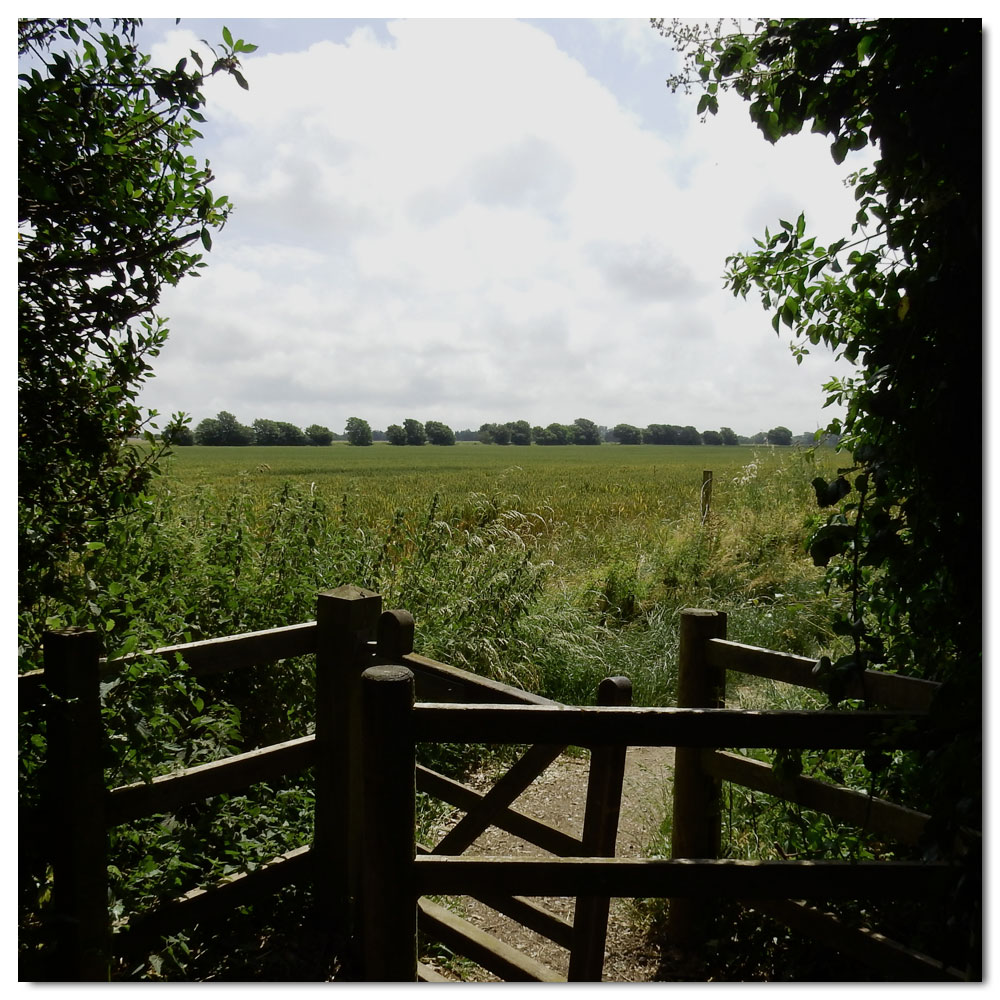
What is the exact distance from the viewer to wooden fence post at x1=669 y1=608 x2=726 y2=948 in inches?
114

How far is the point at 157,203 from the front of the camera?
219cm

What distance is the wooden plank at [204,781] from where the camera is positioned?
2.29 meters

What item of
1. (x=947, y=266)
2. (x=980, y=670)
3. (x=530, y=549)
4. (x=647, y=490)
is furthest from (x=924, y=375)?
(x=647, y=490)

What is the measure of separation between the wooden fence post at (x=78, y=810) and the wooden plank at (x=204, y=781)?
0.26 feet

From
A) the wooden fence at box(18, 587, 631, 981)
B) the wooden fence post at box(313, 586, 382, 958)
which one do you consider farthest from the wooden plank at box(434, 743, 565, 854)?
the wooden fence post at box(313, 586, 382, 958)

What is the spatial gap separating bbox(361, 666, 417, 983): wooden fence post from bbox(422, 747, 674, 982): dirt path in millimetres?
1648

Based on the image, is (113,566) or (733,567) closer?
(113,566)

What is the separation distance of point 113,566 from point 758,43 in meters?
2.51

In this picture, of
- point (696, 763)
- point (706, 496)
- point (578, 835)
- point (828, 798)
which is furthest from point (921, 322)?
point (706, 496)

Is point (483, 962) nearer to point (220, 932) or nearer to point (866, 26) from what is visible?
point (220, 932)

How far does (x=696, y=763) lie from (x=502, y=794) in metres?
0.82

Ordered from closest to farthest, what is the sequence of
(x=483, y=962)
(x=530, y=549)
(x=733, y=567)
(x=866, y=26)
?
(x=866, y=26) → (x=483, y=962) → (x=530, y=549) → (x=733, y=567)

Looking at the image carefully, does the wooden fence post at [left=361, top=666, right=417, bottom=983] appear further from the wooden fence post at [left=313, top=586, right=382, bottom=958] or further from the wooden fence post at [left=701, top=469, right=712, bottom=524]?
the wooden fence post at [left=701, top=469, right=712, bottom=524]

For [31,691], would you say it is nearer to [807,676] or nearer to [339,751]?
[339,751]
